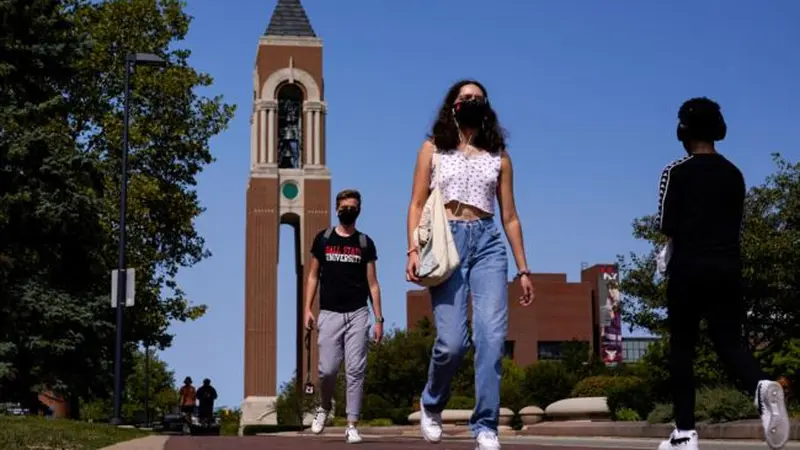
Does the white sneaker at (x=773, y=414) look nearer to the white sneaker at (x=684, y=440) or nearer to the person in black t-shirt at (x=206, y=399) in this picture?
the white sneaker at (x=684, y=440)

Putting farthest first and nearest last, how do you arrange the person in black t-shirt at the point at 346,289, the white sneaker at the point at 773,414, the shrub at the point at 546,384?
1. the shrub at the point at 546,384
2. the person in black t-shirt at the point at 346,289
3. the white sneaker at the point at 773,414

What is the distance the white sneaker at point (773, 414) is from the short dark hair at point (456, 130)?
189 cm

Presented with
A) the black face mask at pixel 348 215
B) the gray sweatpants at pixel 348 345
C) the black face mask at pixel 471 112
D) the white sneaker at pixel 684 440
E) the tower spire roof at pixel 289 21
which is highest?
the tower spire roof at pixel 289 21

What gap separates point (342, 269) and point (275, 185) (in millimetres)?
70592

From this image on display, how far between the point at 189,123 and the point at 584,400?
17.5 m

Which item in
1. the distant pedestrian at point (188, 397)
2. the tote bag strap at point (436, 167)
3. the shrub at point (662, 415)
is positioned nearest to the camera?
the tote bag strap at point (436, 167)

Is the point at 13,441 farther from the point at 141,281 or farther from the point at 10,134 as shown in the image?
the point at 141,281

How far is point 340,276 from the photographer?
10.6 m

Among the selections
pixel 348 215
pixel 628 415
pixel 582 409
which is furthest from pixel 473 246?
pixel 582 409

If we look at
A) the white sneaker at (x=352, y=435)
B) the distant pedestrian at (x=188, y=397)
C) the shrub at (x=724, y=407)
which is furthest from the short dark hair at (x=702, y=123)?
the distant pedestrian at (x=188, y=397)

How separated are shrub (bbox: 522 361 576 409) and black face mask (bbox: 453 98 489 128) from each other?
40.1 metres

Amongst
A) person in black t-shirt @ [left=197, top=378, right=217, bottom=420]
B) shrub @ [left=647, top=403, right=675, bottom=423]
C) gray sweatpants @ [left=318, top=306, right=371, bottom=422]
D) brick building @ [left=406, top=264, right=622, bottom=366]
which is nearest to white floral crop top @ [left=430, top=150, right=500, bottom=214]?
gray sweatpants @ [left=318, top=306, right=371, bottom=422]

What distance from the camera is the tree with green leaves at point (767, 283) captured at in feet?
87.1

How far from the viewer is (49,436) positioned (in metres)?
12.8
